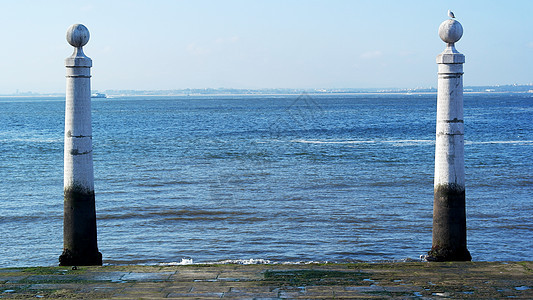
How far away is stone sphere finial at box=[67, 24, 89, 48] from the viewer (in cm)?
943

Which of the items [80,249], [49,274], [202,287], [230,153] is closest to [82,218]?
[80,249]

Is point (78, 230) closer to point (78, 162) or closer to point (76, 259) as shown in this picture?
point (76, 259)

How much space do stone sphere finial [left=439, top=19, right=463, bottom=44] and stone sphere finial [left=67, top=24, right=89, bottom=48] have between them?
5234 mm

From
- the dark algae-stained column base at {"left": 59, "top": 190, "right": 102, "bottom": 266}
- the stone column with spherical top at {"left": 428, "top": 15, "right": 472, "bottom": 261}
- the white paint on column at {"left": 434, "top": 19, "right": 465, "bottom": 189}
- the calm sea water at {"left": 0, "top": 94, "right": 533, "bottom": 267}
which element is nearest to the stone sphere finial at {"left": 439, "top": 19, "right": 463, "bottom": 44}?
the stone column with spherical top at {"left": 428, "top": 15, "right": 472, "bottom": 261}

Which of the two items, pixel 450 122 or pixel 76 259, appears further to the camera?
pixel 76 259

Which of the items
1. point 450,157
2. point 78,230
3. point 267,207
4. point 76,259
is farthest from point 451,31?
point 267,207

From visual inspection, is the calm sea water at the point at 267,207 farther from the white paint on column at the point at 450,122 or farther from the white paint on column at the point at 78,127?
the white paint on column at the point at 78,127

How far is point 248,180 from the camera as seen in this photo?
91.3 feet

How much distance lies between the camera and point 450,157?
29.9 feet

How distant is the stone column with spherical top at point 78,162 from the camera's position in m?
9.21

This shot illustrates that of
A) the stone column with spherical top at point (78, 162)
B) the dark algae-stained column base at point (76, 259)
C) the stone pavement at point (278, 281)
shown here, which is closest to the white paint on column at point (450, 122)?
the stone pavement at point (278, 281)

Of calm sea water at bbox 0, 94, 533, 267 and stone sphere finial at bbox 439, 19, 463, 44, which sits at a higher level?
stone sphere finial at bbox 439, 19, 463, 44

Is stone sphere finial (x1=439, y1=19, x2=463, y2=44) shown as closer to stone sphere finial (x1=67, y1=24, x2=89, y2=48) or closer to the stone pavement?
the stone pavement

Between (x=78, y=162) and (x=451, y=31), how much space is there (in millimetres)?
5691
